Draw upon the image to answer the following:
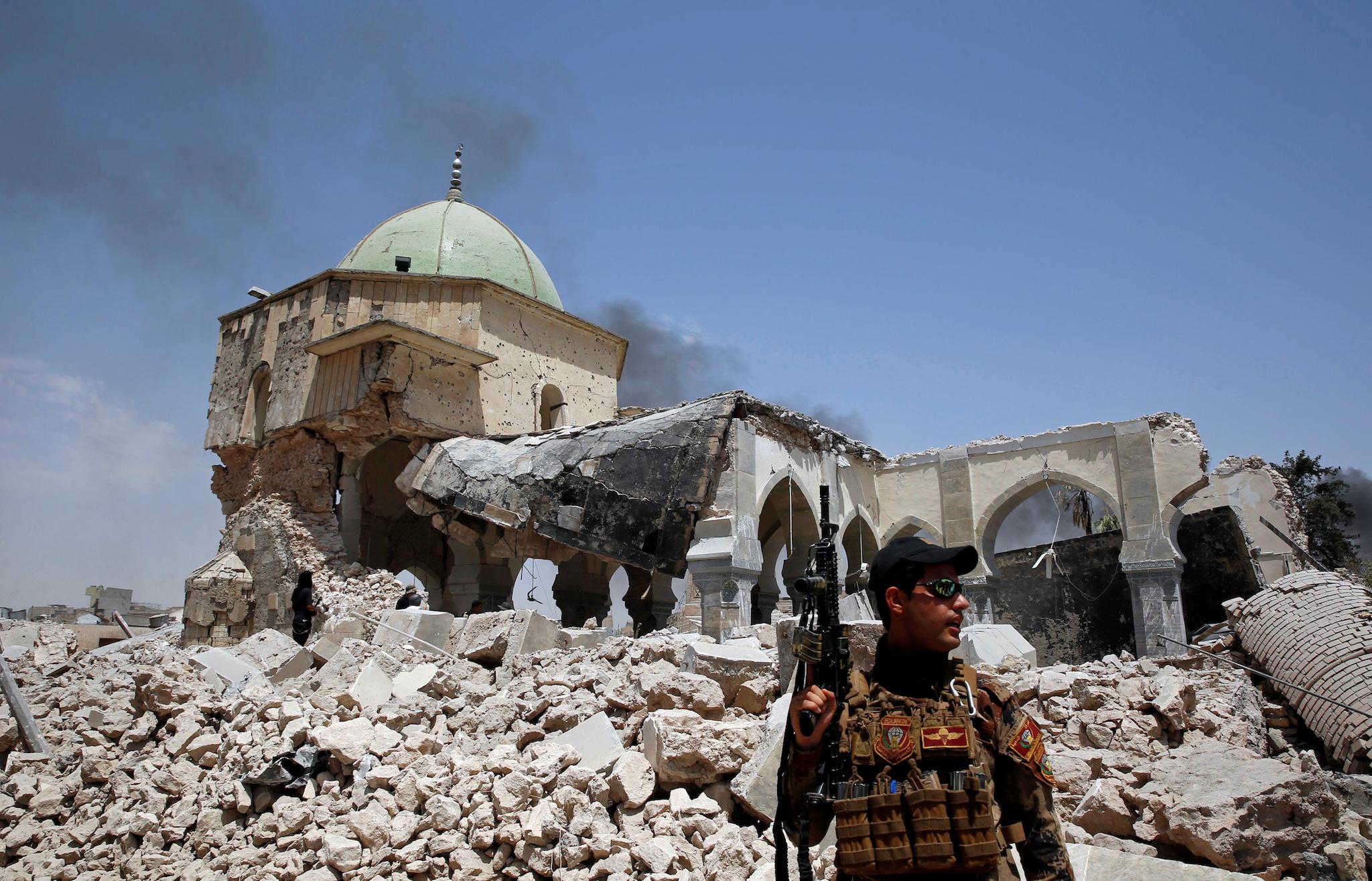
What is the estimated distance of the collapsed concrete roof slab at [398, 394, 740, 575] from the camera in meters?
12.0

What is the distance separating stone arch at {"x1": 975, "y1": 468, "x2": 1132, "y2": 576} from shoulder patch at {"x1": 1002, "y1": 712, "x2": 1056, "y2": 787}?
44.8ft

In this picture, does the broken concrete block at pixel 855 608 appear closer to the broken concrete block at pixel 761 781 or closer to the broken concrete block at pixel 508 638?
the broken concrete block at pixel 508 638

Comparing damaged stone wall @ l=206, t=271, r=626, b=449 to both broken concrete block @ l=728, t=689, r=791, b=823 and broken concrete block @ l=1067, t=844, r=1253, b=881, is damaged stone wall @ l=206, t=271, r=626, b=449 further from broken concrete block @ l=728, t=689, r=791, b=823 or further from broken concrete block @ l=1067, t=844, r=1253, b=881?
broken concrete block @ l=1067, t=844, r=1253, b=881

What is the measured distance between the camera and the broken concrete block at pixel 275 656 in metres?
8.41

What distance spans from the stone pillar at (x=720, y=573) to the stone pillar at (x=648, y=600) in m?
4.97

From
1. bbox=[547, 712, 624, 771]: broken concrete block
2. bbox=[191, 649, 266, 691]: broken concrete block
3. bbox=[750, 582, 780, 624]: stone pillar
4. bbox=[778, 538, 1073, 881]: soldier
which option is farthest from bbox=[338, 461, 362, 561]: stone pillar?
bbox=[778, 538, 1073, 881]: soldier

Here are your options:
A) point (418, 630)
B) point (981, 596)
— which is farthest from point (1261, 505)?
point (418, 630)

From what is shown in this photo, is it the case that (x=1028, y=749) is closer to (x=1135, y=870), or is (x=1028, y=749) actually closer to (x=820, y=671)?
(x=820, y=671)

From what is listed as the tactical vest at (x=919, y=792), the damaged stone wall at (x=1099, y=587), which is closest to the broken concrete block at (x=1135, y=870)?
the tactical vest at (x=919, y=792)

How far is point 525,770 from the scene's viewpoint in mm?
5414

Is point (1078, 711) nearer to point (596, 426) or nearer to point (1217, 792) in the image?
point (1217, 792)

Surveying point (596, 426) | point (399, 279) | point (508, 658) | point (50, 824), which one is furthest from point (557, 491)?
point (50, 824)

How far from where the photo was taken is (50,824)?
682 cm

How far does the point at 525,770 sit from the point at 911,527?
43.3ft
